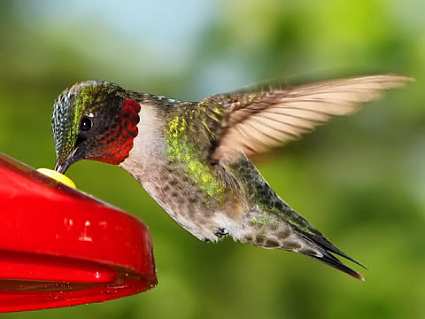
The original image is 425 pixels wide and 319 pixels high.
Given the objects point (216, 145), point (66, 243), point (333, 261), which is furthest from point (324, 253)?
point (66, 243)

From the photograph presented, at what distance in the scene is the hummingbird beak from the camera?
125 inches

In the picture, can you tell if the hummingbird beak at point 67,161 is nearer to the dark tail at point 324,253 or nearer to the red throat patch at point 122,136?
the red throat patch at point 122,136

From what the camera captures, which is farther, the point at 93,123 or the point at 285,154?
the point at 285,154

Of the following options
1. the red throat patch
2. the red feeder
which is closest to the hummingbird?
the red throat patch

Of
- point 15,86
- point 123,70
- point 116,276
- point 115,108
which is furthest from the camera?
point 123,70

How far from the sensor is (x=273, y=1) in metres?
5.31

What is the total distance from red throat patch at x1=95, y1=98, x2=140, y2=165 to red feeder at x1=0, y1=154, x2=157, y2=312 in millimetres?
668

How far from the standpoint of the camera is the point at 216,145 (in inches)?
153

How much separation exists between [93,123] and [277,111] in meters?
0.67

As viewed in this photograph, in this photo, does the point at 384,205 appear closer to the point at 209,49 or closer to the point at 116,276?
the point at 209,49

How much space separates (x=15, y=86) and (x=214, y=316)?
55.8 inches

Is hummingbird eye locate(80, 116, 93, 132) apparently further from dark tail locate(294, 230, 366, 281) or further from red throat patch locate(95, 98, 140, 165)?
dark tail locate(294, 230, 366, 281)

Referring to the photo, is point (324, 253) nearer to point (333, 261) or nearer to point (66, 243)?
point (333, 261)

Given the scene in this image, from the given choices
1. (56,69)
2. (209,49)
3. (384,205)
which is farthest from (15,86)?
(384,205)
